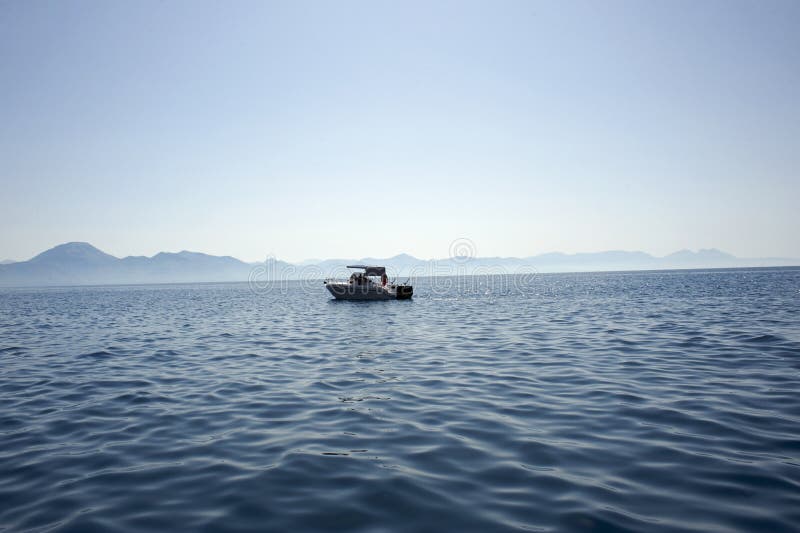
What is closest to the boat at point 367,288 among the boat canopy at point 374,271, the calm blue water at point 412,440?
the boat canopy at point 374,271

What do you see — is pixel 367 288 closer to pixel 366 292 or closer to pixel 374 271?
pixel 366 292

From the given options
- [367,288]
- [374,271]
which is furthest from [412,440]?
[374,271]

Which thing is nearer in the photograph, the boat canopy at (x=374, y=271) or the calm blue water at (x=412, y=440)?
the calm blue water at (x=412, y=440)

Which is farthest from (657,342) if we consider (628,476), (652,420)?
(628,476)

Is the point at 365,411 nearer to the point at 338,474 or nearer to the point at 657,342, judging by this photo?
the point at 338,474

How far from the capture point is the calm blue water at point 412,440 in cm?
513

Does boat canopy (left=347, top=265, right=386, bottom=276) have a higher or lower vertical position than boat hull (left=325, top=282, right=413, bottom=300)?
higher

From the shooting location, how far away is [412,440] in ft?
24.9

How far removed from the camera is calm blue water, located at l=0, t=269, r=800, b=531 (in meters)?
5.13

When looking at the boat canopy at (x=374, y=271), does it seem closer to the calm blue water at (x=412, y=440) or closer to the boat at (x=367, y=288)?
the boat at (x=367, y=288)

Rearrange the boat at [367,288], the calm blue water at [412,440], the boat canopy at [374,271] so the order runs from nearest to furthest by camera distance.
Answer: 1. the calm blue water at [412,440]
2. the boat canopy at [374,271]
3. the boat at [367,288]

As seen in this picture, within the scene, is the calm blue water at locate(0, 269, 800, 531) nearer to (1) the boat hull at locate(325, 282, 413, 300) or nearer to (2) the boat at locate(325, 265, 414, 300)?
(2) the boat at locate(325, 265, 414, 300)

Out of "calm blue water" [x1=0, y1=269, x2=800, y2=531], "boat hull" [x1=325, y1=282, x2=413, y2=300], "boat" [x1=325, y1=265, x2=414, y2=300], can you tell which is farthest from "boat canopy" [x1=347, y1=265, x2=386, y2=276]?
"calm blue water" [x1=0, y1=269, x2=800, y2=531]

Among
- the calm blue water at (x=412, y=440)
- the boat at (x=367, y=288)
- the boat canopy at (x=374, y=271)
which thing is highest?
the boat canopy at (x=374, y=271)
